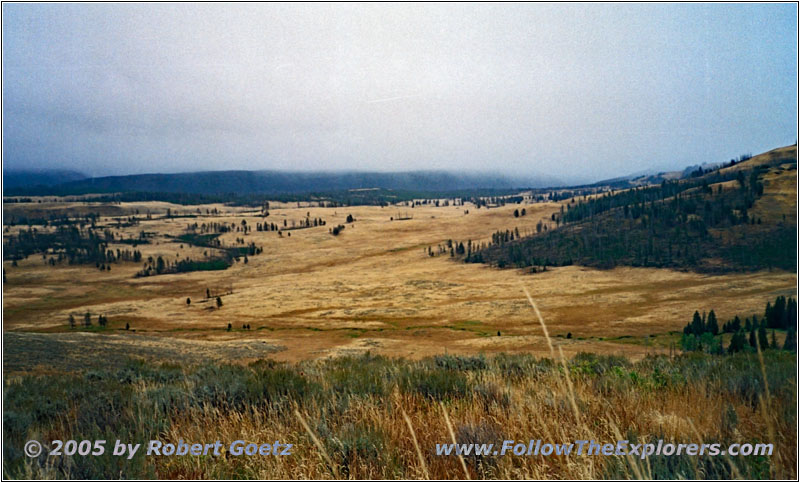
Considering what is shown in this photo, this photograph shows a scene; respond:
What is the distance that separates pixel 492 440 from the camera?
12.5 feet

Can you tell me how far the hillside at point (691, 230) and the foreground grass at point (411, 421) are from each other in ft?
124

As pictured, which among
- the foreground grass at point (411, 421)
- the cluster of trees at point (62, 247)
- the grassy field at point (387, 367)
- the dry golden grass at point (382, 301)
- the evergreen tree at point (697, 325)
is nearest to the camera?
the foreground grass at point (411, 421)

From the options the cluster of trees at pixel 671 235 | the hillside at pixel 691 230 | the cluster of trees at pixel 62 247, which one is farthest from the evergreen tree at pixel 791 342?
the cluster of trees at pixel 62 247

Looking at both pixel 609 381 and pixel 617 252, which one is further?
pixel 617 252

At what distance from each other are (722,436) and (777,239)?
4437 cm

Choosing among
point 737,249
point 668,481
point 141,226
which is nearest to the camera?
point 668,481

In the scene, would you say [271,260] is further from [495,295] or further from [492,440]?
[492,440]

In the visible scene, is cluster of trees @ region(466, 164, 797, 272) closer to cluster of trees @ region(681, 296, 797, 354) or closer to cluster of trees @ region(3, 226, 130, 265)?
cluster of trees @ region(681, 296, 797, 354)

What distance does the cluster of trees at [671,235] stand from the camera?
39.8 m

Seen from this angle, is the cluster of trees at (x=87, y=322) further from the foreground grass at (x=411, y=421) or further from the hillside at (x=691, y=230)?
the hillside at (x=691, y=230)

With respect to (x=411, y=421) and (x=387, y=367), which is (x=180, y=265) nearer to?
(x=387, y=367)

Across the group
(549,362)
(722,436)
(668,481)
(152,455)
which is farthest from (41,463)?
(549,362)

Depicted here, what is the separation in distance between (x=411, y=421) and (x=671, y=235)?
50.4 metres

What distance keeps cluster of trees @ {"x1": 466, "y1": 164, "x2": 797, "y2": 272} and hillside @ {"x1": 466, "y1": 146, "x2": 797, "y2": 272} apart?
0.05m
